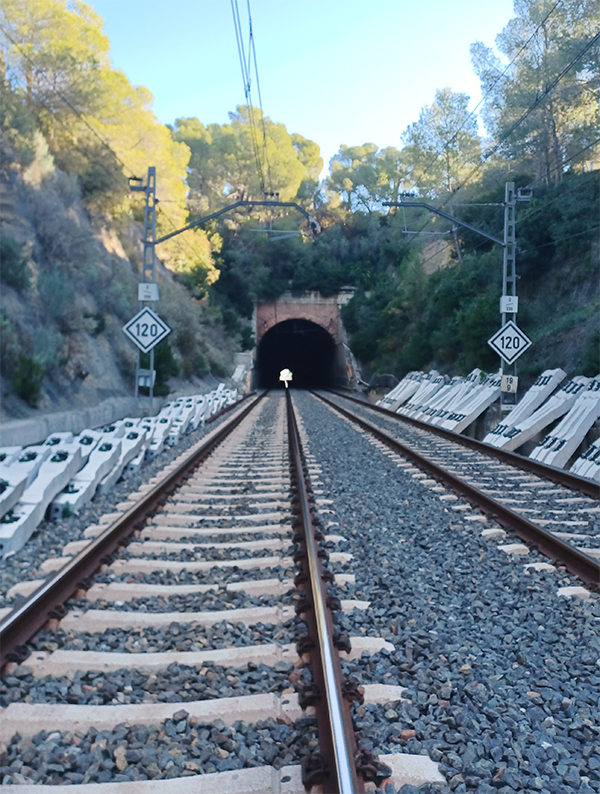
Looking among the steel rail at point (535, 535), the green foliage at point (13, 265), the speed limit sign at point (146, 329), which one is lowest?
the steel rail at point (535, 535)

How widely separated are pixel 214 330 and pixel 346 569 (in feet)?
116

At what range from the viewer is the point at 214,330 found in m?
39.4

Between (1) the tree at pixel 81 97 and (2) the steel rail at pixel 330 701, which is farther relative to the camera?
(1) the tree at pixel 81 97

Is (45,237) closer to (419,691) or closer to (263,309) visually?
(419,691)

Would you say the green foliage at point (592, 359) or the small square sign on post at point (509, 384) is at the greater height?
the green foliage at point (592, 359)

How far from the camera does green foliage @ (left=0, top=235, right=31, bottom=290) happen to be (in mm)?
15477

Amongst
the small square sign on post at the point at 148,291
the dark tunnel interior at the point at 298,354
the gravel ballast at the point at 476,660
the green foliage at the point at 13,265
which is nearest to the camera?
the gravel ballast at the point at 476,660

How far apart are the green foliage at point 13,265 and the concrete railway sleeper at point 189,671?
1206 centimetres

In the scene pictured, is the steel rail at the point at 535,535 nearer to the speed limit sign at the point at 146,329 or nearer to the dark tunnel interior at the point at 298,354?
the speed limit sign at the point at 146,329

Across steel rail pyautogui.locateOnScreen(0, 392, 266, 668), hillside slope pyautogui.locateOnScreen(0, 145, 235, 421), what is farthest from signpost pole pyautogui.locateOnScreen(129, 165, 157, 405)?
steel rail pyautogui.locateOnScreen(0, 392, 266, 668)

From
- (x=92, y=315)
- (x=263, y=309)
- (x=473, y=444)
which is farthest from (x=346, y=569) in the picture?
(x=263, y=309)

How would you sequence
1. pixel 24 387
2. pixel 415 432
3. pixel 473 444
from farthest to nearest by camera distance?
pixel 415 432, pixel 24 387, pixel 473 444

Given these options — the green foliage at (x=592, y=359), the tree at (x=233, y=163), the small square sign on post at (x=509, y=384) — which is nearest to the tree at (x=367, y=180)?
the tree at (x=233, y=163)

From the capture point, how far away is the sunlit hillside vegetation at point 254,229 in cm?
1848
